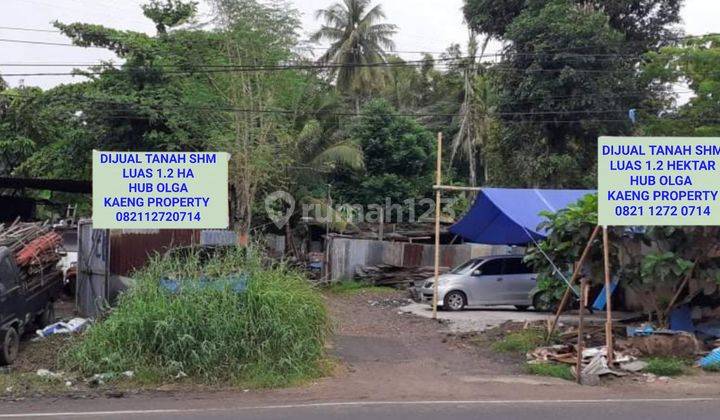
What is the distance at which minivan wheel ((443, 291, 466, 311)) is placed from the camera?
20.5m

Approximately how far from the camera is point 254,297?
10555 mm

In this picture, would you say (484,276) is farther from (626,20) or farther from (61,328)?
(626,20)

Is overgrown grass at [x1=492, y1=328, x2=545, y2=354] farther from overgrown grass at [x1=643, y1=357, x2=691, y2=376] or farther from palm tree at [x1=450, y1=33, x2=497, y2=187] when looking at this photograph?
palm tree at [x1=450, y1=33, x2=497, y2=187]

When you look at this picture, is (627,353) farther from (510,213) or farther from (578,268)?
(510,213)

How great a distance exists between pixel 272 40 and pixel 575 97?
36.2ft

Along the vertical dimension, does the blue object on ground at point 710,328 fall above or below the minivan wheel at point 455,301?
above

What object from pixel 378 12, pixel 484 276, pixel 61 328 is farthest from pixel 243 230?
pixel 378 12

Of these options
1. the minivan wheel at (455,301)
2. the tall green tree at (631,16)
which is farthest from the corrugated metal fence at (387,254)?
the tall green tree at (631,16)

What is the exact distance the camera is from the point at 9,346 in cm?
1146

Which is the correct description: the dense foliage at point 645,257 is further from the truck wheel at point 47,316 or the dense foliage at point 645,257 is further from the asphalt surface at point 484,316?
the truck wheel at point 47,316

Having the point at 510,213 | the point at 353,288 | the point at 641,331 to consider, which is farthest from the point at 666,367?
the point at 353,288

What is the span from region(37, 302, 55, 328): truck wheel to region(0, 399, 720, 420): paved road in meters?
5.94

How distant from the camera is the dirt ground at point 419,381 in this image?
9.42 meters

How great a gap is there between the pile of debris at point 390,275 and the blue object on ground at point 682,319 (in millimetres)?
13373
